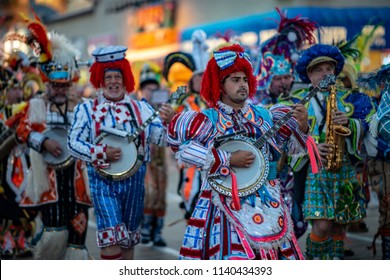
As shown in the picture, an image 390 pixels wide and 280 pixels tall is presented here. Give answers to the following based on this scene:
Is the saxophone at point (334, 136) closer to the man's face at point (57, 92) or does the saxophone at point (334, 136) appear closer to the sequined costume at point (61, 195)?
the sequined costume at point (61, 195)

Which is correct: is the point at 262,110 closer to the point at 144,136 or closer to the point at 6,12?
the point at 144,136

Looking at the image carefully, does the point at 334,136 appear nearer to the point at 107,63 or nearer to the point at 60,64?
the point at 107,63

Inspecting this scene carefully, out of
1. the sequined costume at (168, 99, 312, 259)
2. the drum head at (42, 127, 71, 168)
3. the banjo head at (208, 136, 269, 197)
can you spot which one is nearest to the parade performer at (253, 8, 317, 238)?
the drum head at (42, 127, 71, 168)

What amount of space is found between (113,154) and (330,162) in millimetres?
1751

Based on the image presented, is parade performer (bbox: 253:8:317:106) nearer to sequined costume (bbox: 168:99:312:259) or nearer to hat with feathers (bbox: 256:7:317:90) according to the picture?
hat with feathers (bbox: 256:7:317:90)

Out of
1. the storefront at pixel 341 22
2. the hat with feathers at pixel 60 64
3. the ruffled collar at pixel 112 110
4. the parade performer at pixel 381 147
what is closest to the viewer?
the parade performer at pixel 381 147

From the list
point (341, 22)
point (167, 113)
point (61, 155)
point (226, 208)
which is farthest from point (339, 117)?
point (341, 22)

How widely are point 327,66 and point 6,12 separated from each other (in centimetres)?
4428

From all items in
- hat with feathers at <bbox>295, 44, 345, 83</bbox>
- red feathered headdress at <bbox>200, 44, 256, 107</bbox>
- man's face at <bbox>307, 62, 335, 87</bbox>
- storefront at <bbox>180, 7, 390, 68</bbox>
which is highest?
storefront at <bbox>180, 7, 390, 68</bbox>

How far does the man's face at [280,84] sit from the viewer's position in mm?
8586

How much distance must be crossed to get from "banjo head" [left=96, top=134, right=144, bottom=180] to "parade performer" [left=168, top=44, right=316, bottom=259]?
1.46 metres

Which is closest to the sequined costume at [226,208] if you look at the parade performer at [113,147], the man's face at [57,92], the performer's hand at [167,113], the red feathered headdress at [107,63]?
the performer's hand at [167,113]

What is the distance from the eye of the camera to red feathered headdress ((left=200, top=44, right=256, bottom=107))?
5312 millimetres

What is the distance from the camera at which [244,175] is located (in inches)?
204
